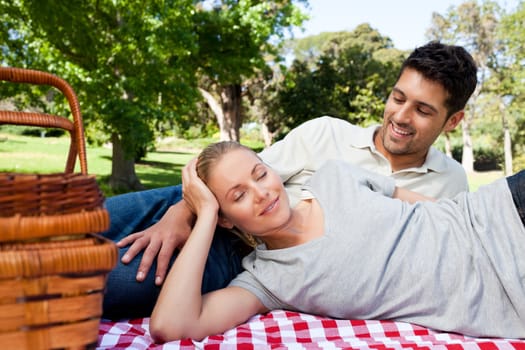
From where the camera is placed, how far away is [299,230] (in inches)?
79.4

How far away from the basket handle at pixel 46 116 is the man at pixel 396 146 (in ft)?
1.89

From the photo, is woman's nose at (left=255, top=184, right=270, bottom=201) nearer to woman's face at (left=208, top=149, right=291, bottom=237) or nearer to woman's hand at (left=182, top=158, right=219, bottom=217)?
woman's face at (left=208, top=149, right=291, bottom=237)

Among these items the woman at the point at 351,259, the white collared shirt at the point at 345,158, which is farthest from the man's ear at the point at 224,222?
the white collared shirt at the point at 345,158

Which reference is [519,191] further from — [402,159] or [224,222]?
[224,222]

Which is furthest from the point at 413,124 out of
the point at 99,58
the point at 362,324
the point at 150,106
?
the point at 99,58

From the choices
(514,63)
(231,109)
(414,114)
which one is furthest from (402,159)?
(514,63)

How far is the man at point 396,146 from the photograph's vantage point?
7.80ft

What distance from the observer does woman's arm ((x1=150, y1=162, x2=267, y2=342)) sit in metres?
1.71

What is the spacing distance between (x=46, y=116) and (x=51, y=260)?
106 cm

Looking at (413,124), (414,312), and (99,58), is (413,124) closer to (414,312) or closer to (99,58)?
(414,312)

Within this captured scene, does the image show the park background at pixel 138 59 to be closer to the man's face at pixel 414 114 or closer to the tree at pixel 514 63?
the tree at pixel 514 63

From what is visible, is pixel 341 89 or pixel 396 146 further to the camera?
pixel 341 89

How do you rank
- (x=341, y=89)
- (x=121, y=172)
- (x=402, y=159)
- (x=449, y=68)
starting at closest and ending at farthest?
(x=449, y=68), (x=402, y=159), (x=121, y=172), (x=341, y=89)

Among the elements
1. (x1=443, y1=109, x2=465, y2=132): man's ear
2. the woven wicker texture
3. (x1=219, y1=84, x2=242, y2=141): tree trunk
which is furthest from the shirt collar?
(x1=219, y1=84, x2=242, y2=141): tree trunk
